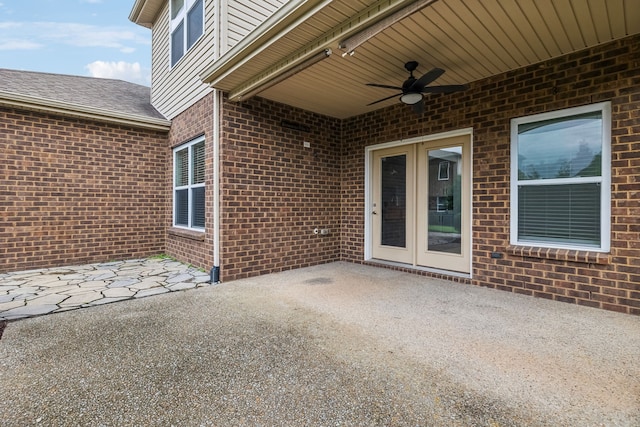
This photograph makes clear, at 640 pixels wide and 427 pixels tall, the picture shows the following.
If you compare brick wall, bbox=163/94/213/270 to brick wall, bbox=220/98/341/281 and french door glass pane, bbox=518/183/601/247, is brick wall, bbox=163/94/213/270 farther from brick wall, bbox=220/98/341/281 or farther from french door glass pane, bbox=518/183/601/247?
french door glass pane, bbox=518/183/601/247

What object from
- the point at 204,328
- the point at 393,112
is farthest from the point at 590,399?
the point at 393,112

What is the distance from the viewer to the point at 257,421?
1510 millimetres

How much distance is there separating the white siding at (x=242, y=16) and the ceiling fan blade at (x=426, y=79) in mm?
2784

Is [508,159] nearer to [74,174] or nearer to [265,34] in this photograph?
[265,34]

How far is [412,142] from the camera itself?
4770 millimetres

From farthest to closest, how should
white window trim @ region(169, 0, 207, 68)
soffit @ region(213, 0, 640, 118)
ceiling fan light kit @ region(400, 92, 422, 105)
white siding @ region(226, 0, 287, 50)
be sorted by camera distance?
white window trim @ region(169, 0, 207, 68)
white siding @ region(226, 0, 287, 50)
ceiling fan light kit @ region(400, 92, 422, 105)
soffit @ region(213, 0, 640, 118)

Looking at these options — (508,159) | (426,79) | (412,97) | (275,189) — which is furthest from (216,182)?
(508,159)

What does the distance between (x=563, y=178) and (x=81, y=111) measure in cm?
696

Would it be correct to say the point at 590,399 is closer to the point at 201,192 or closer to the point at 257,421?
the point at 257,421

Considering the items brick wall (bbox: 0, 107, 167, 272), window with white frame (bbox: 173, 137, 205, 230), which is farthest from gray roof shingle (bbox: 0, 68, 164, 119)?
window with white frame (bbox: 173, 137, 205, 230)

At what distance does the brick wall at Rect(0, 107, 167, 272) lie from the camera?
4.68 m

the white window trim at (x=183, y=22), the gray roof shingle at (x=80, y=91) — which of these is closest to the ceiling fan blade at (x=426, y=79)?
the white window trim at (x=183, y=22)

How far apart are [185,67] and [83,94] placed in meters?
2.15

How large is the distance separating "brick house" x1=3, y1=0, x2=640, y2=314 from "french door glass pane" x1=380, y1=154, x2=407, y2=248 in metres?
0.03
